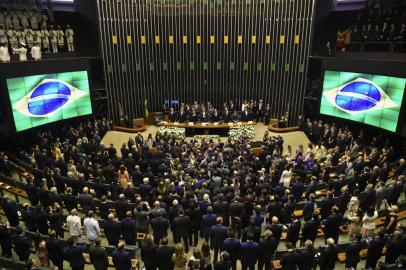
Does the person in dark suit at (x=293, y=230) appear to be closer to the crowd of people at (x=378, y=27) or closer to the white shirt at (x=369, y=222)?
the white shirt at (x=369, y=222)

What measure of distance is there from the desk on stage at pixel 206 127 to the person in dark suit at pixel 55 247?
1128 centimetres

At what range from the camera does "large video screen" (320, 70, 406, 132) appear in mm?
13688

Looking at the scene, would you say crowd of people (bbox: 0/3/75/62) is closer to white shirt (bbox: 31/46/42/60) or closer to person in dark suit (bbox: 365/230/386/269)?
white shirt (bbox: 31/46/42/60)

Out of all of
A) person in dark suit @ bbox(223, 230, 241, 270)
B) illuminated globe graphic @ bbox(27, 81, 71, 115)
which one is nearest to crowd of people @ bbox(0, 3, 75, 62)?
illuminated globe graphic @ bbox(27, 81, 71, 115)

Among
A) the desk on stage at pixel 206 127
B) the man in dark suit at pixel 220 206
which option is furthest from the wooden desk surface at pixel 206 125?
the man in dark suit at pixel 220 206

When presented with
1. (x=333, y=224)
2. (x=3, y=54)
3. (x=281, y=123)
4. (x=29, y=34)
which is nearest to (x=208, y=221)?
(x=333, y=224)

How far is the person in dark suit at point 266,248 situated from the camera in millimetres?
6922

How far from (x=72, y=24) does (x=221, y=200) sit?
16.0 m

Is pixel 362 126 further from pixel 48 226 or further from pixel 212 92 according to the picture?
pixel 48 226

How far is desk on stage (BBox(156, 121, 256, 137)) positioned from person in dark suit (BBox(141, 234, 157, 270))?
11.4 metres

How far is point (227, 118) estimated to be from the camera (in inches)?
726

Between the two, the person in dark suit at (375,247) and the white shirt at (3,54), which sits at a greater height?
the white shirt at (3,54)

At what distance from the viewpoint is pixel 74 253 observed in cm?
661

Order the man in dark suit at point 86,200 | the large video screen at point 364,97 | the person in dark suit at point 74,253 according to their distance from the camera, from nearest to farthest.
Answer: the person in dark suit at point 74,253 < the man in dark suit at point 86,200 < the large video screen at point 364,97
